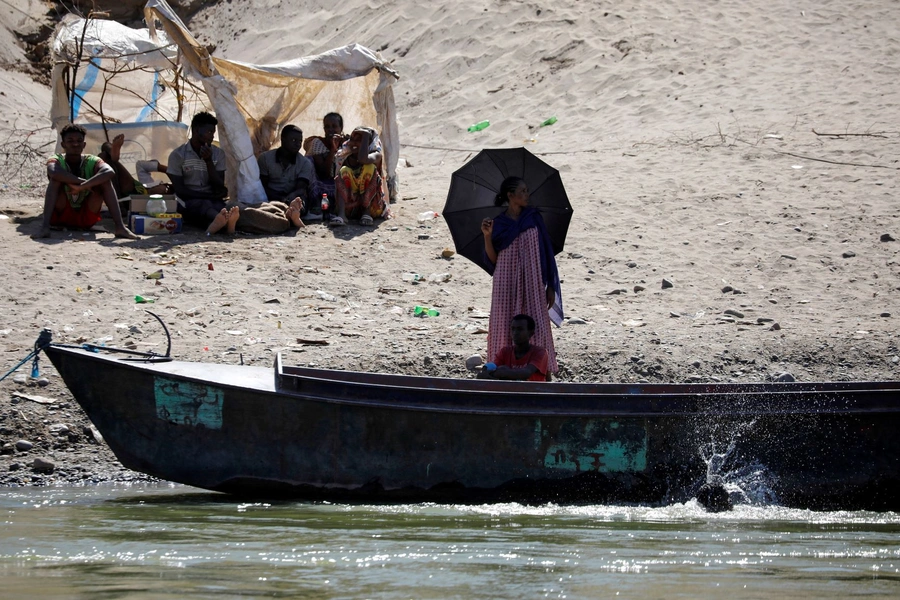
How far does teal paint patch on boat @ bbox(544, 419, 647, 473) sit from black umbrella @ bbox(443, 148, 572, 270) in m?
1.37

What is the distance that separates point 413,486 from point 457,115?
917 cm

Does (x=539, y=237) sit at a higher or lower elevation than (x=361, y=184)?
lower

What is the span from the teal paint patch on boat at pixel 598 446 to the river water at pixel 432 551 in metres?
0.21

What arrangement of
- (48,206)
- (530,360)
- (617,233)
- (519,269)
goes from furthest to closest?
(617,233) < (48,206) < (519,269) < (530,360)

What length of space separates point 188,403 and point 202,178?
4439 millimetres

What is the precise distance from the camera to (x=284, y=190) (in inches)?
387

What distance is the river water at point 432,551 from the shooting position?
4.01 meters

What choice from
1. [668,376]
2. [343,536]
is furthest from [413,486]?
[668,376]

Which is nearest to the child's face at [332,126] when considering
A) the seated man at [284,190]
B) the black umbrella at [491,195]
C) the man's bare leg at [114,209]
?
the seated man at [284,190]

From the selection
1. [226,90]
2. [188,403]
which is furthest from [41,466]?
[226,90]

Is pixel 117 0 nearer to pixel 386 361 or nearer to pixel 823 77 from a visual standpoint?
pixel 823 77

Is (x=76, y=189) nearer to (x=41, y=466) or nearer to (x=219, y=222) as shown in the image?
(x=219, y=222)

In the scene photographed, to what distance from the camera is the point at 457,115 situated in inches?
549

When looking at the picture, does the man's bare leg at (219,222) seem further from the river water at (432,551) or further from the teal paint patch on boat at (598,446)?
the teal paint patch on boat at (598,446)
